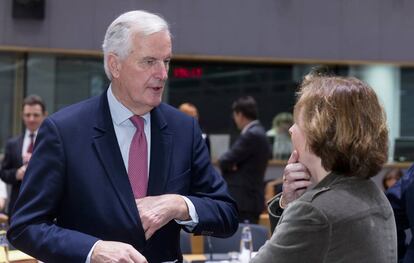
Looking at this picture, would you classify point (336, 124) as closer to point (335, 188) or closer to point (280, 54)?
point (335, 188)

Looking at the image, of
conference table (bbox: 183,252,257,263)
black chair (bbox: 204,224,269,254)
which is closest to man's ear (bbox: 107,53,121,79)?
conference table (bbox: 183,252,257,263)

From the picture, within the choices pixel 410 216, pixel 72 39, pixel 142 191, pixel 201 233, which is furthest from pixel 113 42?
pixel 72 39

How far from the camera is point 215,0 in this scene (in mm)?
9172

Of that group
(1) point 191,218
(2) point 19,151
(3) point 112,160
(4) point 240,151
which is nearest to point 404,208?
(1) point 191,218

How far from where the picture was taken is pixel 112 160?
2.07 meters

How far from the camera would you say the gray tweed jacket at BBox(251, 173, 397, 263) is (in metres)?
1.54

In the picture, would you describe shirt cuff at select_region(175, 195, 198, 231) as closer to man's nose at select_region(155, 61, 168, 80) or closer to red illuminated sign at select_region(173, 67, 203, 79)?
man's nose at select_region(155, 61, 168, 80)

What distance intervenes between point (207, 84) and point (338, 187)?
794cm

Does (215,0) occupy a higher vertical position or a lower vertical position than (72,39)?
higher

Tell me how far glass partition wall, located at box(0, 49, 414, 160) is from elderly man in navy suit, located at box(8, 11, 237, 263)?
6.65 metres

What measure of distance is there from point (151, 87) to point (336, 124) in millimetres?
707

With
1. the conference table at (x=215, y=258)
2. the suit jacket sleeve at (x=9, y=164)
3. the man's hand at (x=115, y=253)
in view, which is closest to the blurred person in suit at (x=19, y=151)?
the suit jacket sleeve at (x=9, y=164)

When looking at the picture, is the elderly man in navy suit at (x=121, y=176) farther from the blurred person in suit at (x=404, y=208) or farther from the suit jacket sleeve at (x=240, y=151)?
the suit jacket sleeve at (x=240, y=151)

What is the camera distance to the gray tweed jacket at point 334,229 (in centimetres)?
154
